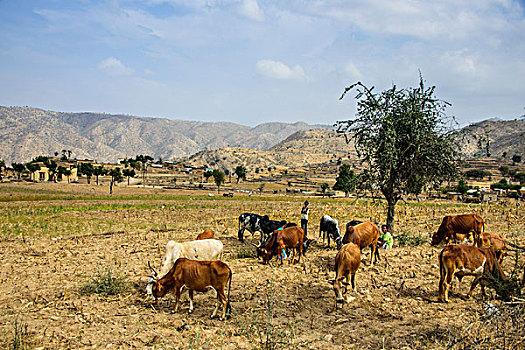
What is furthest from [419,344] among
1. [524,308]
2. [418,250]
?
[418,250]

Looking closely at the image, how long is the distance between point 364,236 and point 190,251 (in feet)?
22.2

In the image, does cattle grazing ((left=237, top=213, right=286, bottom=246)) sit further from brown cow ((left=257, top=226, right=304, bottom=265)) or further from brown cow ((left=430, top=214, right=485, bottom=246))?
brown cow ((left=430, top=214, right=485, bottom=246))

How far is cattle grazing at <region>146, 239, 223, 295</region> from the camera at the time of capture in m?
11.0

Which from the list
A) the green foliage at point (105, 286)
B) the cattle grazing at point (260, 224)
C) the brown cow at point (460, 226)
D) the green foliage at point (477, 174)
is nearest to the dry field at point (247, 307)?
the green foliage at point (105, 286)

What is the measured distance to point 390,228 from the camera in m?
17.4

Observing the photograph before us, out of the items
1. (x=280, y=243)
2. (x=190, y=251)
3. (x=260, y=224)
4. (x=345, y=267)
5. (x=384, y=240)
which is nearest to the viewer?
(x=345, y=267)

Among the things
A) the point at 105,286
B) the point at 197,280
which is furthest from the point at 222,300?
the point at 105,286

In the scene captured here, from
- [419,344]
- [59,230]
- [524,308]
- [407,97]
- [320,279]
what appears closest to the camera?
[524,308]

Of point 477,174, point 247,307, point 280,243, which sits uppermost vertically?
point 477,174

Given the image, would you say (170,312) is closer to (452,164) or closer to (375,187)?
(375,187)

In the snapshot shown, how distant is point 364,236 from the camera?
1303 centimetres

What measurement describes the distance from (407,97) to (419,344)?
1265 centimetres

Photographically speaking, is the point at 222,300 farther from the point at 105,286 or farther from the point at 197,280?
the point at 105,286

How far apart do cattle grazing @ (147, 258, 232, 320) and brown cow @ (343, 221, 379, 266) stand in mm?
5842
